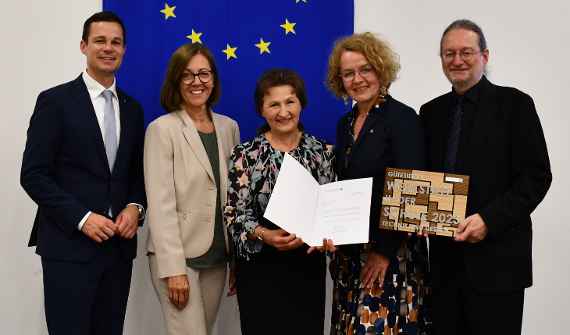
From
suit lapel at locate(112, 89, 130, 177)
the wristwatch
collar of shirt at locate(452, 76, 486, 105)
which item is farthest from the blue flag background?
collar of shirt at locate(452, 76, 486, 105)

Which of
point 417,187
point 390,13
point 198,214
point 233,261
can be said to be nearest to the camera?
point 417,187

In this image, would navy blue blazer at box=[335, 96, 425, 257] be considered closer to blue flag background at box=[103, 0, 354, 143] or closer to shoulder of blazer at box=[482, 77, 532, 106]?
shoulder of blazer at box=[482, 77, 532, 106]

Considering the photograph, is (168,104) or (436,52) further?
(436,52)

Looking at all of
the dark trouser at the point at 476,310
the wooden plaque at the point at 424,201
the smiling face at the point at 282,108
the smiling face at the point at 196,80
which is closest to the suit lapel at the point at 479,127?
the wooden plaque at the point at 424,201

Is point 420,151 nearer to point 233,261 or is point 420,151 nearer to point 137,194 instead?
point 233,261

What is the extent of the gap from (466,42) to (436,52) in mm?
977

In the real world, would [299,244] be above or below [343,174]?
below

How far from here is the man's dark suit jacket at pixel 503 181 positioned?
189 centimetres

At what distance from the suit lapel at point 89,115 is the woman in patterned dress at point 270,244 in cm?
56

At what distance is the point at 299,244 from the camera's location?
1.93 m

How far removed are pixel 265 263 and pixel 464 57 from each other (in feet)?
3.79

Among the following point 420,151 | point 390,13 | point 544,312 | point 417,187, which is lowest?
point 544,312

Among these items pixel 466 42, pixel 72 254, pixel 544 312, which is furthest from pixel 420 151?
pixel 544 312

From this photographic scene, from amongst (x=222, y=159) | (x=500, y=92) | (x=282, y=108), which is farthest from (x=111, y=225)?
(x=500, y=92)
